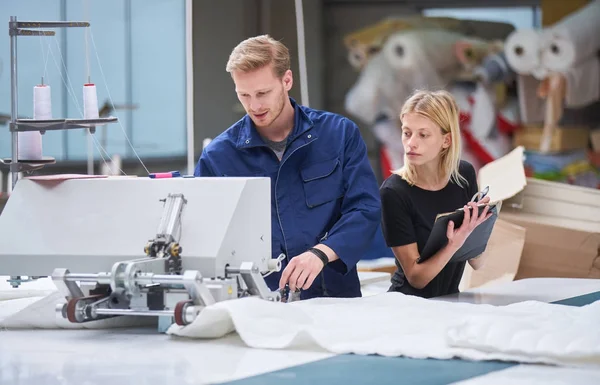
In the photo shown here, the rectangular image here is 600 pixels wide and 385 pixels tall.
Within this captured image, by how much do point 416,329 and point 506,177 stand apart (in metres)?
1.67

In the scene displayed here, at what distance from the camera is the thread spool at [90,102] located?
219 centimetres

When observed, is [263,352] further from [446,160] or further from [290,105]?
[446,160]

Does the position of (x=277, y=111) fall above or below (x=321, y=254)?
above

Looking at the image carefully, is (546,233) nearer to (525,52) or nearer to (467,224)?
(467,224)

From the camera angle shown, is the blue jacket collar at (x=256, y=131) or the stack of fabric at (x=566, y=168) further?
the stack of fabric at (x=566, y=168)

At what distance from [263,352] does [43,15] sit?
4864 millimetres

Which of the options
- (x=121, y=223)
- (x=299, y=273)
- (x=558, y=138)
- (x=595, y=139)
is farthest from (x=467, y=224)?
(x=595, y=139)

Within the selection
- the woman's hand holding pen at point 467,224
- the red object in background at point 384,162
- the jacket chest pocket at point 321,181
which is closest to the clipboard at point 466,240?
the woman's hand holding pen at point 467,224

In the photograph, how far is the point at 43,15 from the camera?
19.5 ft

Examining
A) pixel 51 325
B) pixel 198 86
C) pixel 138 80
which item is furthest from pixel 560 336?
pixel 138 80

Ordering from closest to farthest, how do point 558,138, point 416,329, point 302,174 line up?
point 416,329 → point 302,174 → point 558,138

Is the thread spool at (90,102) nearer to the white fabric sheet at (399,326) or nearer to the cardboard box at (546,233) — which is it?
the white fabric sheet at (399,326)

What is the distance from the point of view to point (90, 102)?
86.4 inches

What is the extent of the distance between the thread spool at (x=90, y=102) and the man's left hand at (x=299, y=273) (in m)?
0.63
